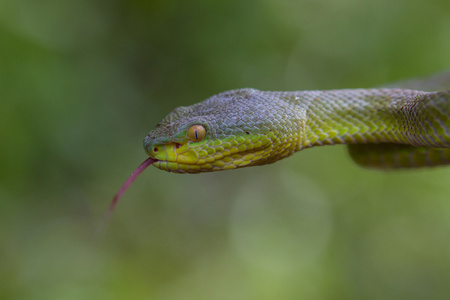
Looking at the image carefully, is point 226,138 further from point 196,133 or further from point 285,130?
point 285,130

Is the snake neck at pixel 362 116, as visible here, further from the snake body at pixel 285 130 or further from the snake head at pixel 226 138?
the snake head at pixel 226 138

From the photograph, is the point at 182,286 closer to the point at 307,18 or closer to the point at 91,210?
the point at 91,210

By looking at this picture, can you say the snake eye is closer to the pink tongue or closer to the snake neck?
the pink tongue

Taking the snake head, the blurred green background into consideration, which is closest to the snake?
the snake head

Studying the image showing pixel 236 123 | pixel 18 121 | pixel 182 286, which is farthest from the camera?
pixel 182 286

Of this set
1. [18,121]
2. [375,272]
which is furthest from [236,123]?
[375,272]

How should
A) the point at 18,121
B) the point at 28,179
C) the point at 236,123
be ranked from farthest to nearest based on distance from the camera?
the point at 28,179
the point at 18,121
the point at 236,123

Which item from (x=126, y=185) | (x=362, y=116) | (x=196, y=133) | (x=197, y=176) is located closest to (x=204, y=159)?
(x=196, y=133)

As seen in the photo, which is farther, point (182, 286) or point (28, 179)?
point (182, 286)

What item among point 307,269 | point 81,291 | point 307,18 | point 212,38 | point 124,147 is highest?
point 307,18
